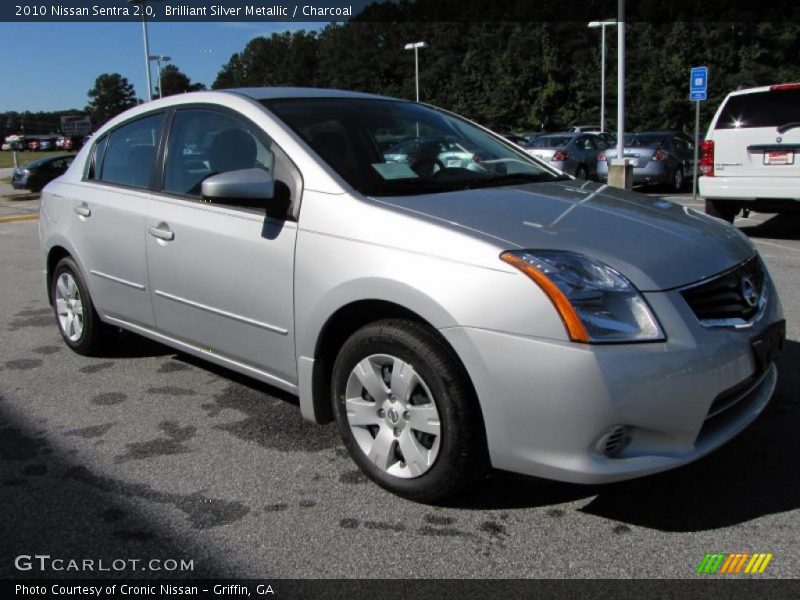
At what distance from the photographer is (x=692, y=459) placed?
2.63 metres

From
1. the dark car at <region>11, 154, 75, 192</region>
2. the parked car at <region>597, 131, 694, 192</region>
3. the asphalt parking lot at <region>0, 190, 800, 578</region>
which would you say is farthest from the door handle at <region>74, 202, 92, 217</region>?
the dark car at <region>11, 154, 75, 192</region>

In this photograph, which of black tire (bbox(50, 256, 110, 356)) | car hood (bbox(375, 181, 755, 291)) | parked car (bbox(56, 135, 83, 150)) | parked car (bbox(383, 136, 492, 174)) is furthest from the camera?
parked car (bbox(56, 135, 83, 150))

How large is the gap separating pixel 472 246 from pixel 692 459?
41.1 inches

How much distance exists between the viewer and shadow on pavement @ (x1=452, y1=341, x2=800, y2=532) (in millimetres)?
2857

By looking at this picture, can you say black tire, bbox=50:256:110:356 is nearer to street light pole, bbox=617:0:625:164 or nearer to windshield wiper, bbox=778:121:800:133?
windshield wiper, bbox=778:121:800:133

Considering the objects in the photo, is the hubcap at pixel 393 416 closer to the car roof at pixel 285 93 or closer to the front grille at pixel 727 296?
the front grille at pixel 727 296

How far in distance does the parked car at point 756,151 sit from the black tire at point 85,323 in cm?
730

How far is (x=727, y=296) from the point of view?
2863 mm

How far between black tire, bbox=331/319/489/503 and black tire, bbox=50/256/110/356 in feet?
8.15

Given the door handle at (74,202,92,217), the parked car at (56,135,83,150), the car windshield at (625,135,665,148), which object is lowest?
the door handle at (74,202,92,217)

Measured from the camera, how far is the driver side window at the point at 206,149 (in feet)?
12.0

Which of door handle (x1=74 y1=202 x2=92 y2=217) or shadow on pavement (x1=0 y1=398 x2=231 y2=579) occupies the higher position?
door handle (x1=74 y1=202 x2=92 y2=217)

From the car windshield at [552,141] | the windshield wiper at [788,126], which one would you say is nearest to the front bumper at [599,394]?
the windshield wiper at [788,126]

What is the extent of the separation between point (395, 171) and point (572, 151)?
16481mm
